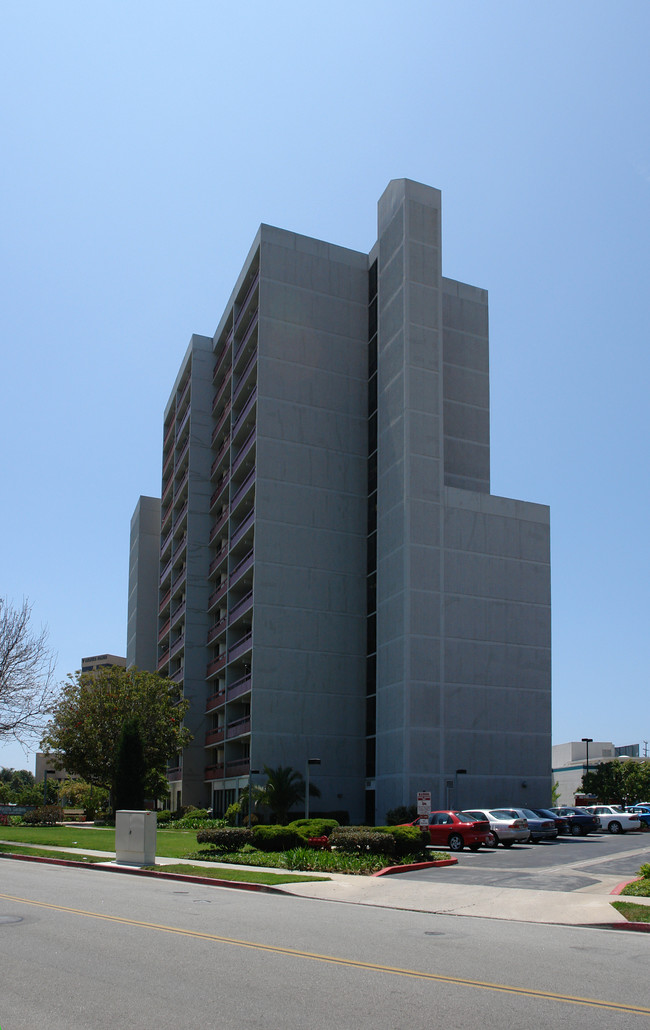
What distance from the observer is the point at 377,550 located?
170 feet

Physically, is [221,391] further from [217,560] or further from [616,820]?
[616,820]

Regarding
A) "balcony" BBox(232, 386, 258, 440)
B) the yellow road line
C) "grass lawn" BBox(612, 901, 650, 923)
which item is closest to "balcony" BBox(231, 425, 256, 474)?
"balcony" BBox(232, 386, 258, 440)

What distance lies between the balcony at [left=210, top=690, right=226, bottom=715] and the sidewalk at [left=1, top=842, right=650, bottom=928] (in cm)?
3636

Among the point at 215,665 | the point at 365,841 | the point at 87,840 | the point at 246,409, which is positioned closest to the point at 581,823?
the point at 365,841

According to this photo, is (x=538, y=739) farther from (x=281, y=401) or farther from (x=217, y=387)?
(x=217, y=387)

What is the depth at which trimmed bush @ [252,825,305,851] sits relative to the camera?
95.1 ft

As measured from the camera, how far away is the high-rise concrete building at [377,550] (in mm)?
47688

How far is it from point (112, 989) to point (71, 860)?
2043cm

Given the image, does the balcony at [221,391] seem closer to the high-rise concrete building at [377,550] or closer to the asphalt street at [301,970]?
the high-rise concrete building at [377,550]

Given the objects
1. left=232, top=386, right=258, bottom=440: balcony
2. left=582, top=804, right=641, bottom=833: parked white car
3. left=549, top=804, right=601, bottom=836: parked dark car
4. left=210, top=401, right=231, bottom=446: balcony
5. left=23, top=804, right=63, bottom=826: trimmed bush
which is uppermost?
left=210, top=401, right=231, bottom=446: balcony

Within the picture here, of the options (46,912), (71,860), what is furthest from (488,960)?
(71,860)

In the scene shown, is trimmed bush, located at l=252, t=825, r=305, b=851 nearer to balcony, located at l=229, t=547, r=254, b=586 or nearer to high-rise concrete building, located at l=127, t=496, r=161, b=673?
balcony, located at l=229, t=547, r=254, b=586

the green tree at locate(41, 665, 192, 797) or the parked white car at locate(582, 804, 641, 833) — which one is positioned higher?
the green tree at locate(41, 665, 192, 797)

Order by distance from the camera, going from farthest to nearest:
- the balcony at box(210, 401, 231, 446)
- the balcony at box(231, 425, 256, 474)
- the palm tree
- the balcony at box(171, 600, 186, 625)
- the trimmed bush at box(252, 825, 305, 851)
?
the balcony at box(171, 600, 186, 625), the balcony at box(210, 401, 231, 446), the balcony at box(231, 425, 256, 474), the palm tree, the trimmed bush at box(252, 825, 305, 851)
